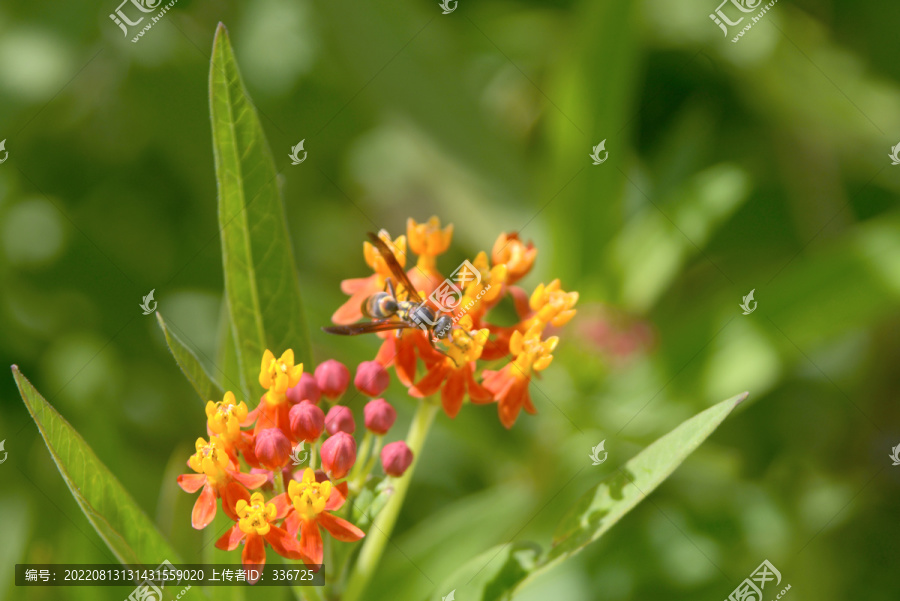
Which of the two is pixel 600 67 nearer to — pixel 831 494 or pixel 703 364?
pixel 703 364

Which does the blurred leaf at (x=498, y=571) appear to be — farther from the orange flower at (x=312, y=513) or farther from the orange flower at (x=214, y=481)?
the orange flower at (x=214, y=481)

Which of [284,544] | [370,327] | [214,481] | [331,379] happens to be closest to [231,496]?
[214,481]

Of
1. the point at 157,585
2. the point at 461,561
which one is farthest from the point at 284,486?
the point at 461,561

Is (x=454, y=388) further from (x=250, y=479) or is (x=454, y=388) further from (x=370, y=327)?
(x=250, y=479)

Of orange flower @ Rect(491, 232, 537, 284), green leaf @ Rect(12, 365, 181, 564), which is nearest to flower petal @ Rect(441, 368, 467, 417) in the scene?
orange flower @ Rect(491, 232, 537, 284)

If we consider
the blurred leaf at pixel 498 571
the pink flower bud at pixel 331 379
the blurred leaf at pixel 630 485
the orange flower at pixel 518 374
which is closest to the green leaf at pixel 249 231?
the pink flower bud at pixel 331 379

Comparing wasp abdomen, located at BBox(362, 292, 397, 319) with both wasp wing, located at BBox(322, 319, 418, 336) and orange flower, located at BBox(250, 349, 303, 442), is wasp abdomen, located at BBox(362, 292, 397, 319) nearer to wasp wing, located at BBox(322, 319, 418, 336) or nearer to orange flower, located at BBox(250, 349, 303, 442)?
wasp wing, located at BBox(322, 319, 418, 336)
